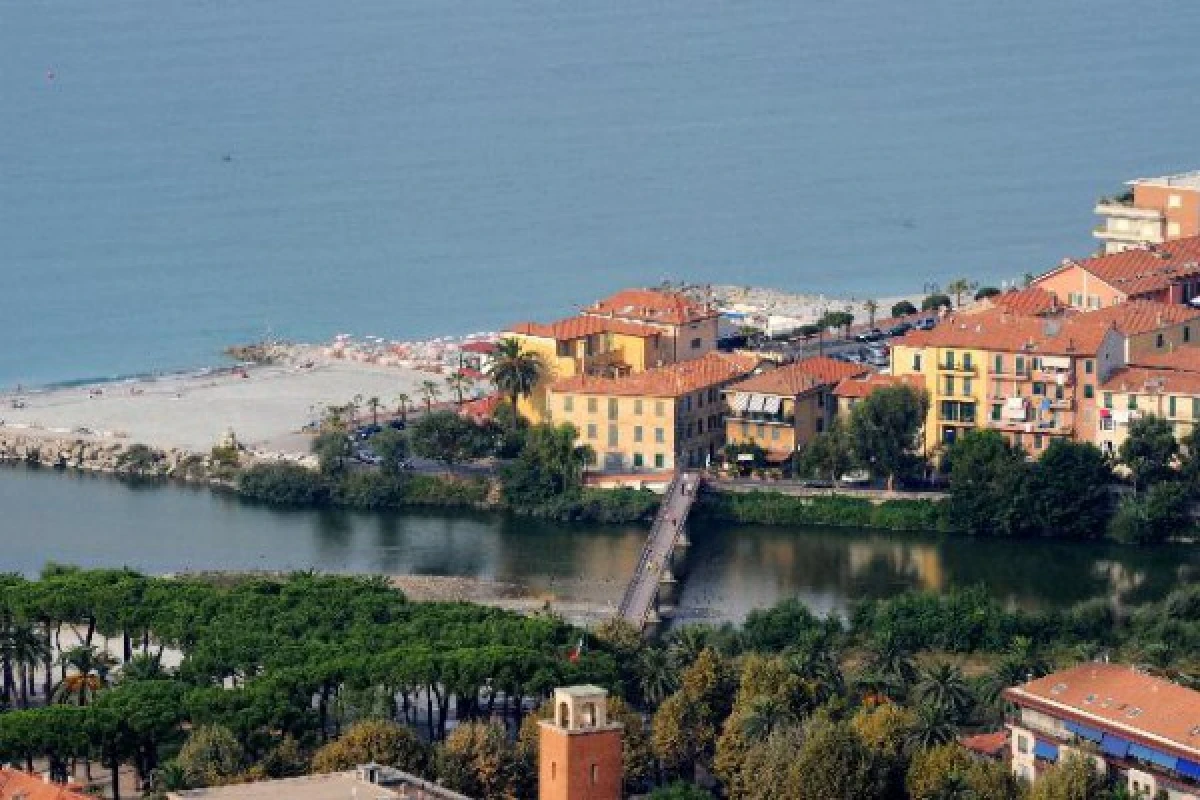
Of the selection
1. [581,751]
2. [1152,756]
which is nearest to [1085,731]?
[1152,756]

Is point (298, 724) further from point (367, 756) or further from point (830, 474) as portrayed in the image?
point (830, 474)

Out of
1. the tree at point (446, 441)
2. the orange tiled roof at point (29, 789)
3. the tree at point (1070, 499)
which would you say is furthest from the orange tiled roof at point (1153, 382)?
the orange tiled roof at point (29, 789)

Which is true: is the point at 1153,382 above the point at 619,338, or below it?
below

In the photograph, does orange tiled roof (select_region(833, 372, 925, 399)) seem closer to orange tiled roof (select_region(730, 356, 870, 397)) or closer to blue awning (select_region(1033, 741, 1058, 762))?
orange tiled roof (select_region(730, 356, 870, 397))

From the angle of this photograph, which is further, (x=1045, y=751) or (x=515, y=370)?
(x=515, y=370)

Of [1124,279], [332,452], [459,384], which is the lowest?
[332,452]

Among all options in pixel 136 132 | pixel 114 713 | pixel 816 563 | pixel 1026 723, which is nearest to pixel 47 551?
pixel 816 563

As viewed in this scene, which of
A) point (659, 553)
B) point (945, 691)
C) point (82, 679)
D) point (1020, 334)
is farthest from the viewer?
point (1020, 334)

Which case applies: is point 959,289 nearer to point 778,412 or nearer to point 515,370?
point 778,412
